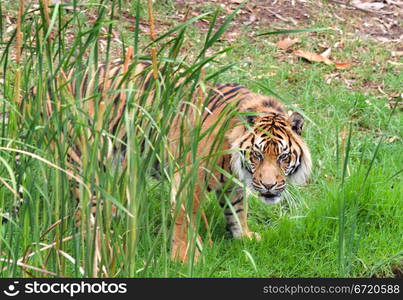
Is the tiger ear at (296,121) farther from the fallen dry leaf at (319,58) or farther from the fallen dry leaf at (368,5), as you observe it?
the fallen dry leaf at (368,5)

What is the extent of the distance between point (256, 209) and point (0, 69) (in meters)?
2.45

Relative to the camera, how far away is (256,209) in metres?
5.55

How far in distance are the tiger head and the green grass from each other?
233 millimetres

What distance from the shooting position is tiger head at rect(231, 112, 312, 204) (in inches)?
195

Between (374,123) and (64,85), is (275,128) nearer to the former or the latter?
(374,123)

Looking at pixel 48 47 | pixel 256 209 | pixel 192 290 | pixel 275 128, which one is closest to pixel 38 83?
pixel 48 47

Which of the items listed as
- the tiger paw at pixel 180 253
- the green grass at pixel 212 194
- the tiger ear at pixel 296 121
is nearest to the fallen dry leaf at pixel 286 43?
the green grass at pixel 212 194

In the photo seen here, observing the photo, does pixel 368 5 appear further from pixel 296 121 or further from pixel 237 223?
pixel 237 223

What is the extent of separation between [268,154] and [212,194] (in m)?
0.68

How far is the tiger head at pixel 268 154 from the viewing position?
494 centimetres

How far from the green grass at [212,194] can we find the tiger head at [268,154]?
23cm

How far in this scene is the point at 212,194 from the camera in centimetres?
552

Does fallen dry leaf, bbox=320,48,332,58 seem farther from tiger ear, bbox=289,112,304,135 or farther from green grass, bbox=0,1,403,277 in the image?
tiger ear, bbox=289,112,304,135

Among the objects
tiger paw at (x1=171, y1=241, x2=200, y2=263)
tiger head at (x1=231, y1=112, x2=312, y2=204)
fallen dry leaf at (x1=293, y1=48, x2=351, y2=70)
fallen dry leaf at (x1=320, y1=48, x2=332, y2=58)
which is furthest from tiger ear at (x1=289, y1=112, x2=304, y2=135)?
fallen dry leaf at (x1=320, y1=48, x2=332, y2=58)
